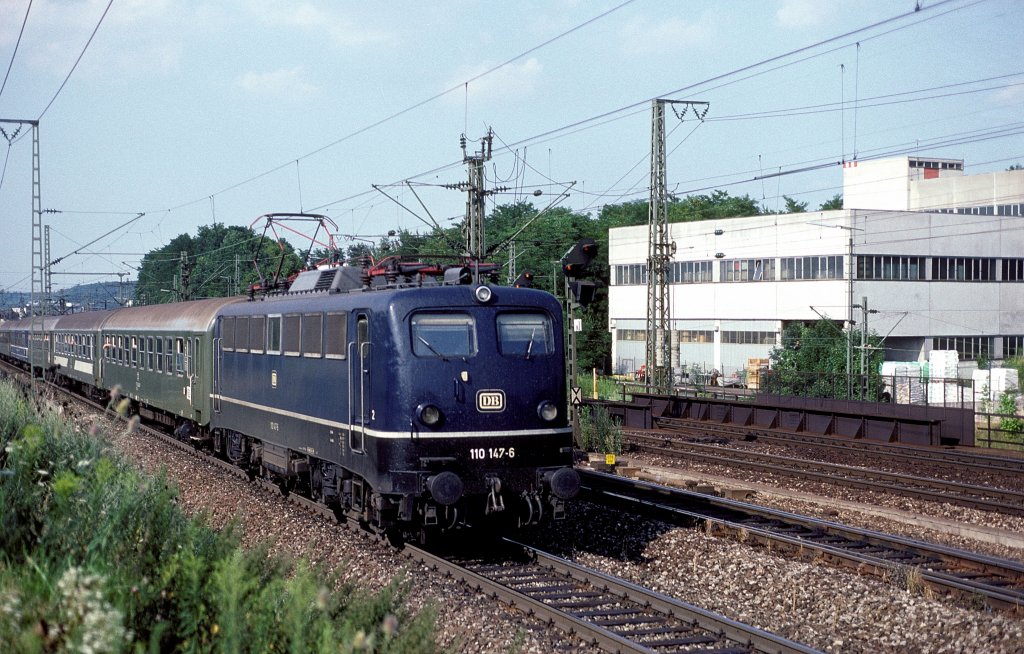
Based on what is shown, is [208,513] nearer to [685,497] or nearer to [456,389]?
[456,389]

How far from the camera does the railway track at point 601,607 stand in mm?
8664

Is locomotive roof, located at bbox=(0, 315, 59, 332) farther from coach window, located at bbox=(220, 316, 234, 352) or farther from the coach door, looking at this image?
the coach door

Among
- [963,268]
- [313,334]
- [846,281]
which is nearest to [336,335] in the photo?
[313,334]

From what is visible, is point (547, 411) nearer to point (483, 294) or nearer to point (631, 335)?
point (483, 294)

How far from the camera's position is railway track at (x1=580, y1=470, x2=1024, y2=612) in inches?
412

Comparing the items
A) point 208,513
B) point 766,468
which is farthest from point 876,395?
point 208,513

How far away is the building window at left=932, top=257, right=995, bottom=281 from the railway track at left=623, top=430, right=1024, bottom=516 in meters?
35.8

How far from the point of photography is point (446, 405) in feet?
38.2

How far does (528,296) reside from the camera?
12.4 metres

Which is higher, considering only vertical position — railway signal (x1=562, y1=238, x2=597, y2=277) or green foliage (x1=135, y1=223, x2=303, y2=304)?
green foliage (x1=135, y1=223, x2=303, y2=304)

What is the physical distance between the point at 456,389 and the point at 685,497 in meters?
5.37

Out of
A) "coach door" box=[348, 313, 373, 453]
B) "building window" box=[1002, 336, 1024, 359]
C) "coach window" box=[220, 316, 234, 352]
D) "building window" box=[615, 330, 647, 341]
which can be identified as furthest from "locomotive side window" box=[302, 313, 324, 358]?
"building window" box=[1002, 336, 1024, 359]

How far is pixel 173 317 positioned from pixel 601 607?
16600 mm

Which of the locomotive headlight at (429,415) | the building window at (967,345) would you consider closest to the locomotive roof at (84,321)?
the locomotive headlight at (429,415)
